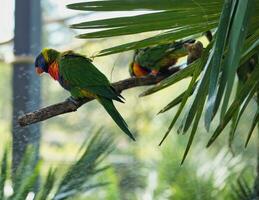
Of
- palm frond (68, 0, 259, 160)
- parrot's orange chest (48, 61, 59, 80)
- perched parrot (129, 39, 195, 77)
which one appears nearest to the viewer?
palm frond (68, 0, 259, 160)

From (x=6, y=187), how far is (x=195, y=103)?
45cm

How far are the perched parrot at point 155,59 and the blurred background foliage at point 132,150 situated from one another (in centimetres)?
21

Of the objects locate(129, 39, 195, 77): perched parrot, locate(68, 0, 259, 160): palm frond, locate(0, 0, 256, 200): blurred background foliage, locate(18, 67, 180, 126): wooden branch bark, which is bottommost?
locate(0, 0, 256, 200): blurred background foliage

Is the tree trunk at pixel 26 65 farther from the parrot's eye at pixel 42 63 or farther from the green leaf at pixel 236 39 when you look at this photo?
the green leaf at pixel 236 39

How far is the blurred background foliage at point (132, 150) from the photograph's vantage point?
5.18ft

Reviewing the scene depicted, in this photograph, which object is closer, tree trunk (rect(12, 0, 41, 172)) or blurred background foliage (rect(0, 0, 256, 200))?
tree trunk (rect(12, 0, 41, 172))

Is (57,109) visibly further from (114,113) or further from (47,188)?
(47,188)

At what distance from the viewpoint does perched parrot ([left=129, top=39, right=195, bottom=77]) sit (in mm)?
1123

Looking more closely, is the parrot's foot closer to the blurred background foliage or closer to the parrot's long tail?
the parrot's long tail

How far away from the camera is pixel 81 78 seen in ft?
3.13

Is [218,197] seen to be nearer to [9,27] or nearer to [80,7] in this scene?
[9,27]

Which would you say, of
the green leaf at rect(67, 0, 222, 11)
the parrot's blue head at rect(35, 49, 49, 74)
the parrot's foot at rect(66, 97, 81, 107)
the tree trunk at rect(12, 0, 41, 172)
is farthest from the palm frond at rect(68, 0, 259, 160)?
the tree trunk at rect(12, 0, 41, 172)

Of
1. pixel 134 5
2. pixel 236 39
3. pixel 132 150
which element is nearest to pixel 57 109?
pixel 134 5

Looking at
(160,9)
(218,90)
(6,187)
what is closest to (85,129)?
(6,187)
